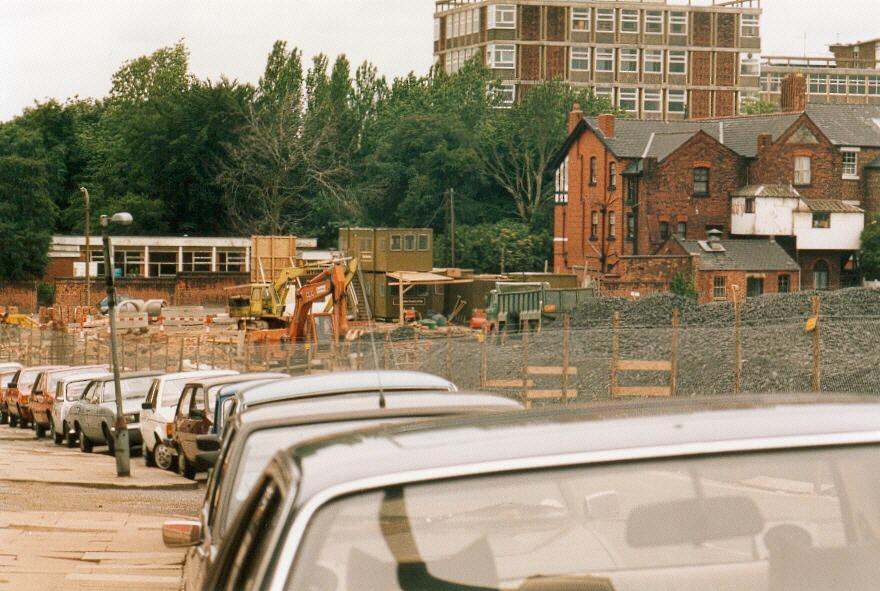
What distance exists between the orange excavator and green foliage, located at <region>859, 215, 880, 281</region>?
1414 inches

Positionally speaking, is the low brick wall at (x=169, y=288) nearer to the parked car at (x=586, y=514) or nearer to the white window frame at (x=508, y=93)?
the white window frame at (x=508, y=93)

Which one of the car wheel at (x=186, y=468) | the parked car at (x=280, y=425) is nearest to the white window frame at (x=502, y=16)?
A: the car wheel at (x=186, y=468)

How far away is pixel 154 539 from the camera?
1488 centimetres

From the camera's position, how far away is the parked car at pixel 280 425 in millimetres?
6180

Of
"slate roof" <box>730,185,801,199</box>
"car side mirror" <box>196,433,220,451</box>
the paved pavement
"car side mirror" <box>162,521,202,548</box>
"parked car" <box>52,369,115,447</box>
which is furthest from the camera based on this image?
"slate roof" <box>730,185,801,199</box>

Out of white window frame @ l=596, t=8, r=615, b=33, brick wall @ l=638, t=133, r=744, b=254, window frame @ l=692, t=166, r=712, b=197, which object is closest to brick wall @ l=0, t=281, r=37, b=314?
brick wall @ l=638, t=133, r=744, b=254

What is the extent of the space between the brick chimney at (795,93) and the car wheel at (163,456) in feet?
200

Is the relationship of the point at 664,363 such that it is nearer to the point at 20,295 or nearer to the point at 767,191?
the point at 767,191

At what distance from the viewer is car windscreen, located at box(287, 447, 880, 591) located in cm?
267

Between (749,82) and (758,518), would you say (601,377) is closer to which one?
(758,518)

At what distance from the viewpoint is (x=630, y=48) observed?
437 feet

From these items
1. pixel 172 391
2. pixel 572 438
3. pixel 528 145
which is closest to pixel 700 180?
pixel 528 145

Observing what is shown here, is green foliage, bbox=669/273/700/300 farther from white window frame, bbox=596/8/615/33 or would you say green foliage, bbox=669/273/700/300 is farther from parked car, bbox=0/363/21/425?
white window frame, bbox=596/8/615/33

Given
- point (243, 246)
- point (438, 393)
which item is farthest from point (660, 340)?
point (243, 246)
